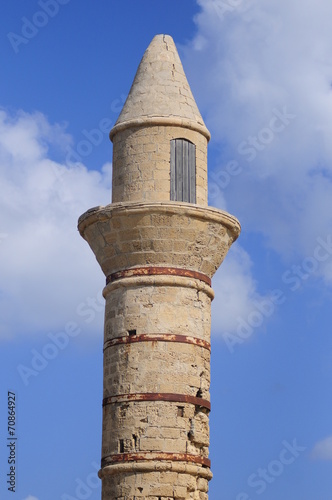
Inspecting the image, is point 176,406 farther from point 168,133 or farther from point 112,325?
point 168,133

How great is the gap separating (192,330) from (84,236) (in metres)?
2.70

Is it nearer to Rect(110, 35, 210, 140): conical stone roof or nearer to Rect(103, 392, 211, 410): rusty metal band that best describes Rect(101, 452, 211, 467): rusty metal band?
Rect(103, 392, 211, 410): rusty metal band

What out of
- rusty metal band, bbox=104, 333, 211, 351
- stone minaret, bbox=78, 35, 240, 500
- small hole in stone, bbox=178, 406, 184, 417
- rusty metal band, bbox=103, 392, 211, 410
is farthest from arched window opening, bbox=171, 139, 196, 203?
small hole in stone, bbox=178, 406, 184, 417

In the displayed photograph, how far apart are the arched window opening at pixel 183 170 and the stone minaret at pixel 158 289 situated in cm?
2

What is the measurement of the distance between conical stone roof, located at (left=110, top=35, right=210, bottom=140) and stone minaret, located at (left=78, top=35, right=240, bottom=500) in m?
0.02

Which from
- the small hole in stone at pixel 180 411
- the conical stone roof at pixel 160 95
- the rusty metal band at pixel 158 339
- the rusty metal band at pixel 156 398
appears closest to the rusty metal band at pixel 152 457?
the small hole in stone at pixel 180 411

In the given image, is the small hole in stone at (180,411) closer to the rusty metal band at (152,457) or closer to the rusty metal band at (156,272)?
the rusty metal band at (152,457)

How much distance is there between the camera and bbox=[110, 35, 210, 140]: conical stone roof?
17.8 meters

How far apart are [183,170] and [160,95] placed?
1482 millimetres

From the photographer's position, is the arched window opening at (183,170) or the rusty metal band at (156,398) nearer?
the rusty metal band at (156,398)

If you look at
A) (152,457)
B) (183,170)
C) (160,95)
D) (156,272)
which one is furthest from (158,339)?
(160,95)

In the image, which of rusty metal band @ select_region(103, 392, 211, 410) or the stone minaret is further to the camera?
rusty metal band @ select_region(103, 392, 211, 410)

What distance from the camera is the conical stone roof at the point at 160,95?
17.8 meters

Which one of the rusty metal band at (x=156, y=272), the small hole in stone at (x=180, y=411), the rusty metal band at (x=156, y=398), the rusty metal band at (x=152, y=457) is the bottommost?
the rusty metal band at (x=152, y=457)
